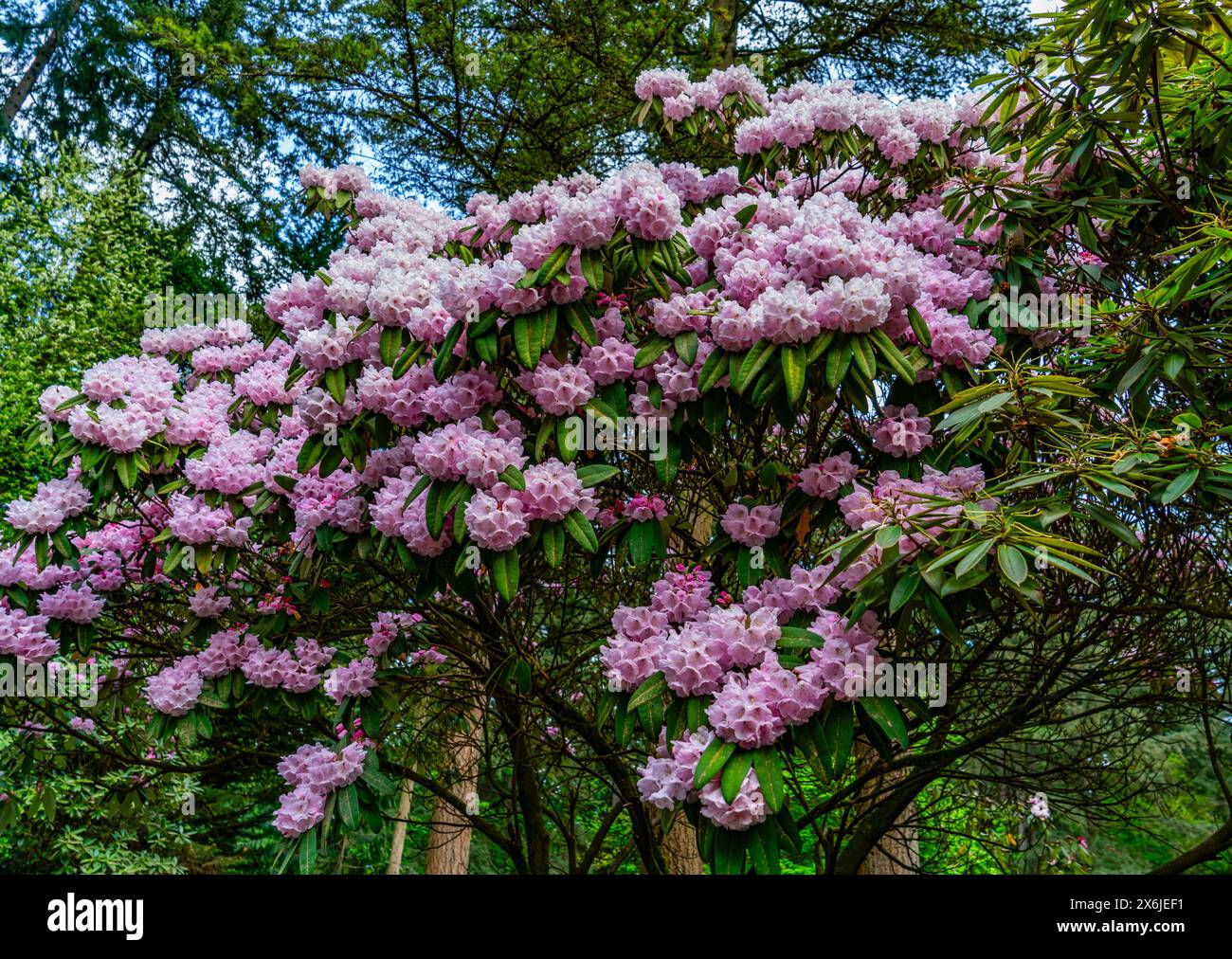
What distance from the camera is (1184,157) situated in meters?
2.38

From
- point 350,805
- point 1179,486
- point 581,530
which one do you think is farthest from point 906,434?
point 350,805

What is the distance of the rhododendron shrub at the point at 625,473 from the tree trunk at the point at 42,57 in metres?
10.6

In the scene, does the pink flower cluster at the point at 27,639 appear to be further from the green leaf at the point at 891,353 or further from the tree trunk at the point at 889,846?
the tree trunk at the point at 889,846

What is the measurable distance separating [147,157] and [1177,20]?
41.0 feet

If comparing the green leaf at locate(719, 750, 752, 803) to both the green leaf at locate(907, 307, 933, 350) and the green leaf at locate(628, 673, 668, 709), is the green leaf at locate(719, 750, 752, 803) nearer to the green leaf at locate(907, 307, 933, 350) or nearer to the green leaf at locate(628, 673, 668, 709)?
the green leaf at locate(628, 673, 668, 709)

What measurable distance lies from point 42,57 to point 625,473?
12261 millimetres

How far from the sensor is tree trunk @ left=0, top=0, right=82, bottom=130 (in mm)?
11023

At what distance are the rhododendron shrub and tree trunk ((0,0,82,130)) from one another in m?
10.6

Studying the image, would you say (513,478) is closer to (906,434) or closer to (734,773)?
(734,773)

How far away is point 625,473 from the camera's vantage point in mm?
2691

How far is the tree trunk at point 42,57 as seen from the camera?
36.2ft

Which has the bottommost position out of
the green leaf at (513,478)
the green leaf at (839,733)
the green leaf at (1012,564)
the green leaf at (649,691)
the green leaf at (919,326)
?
the green leaf at (839,733)

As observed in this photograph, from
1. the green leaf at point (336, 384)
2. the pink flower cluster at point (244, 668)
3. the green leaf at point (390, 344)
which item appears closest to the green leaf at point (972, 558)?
the green leaf at point (390, 344)
